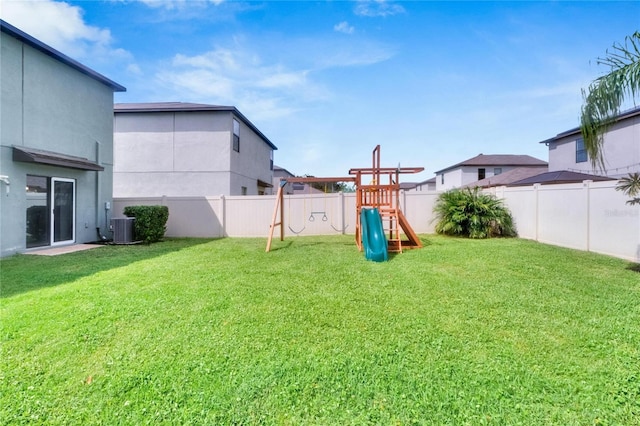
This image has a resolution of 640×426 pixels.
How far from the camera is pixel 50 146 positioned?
25.4ft

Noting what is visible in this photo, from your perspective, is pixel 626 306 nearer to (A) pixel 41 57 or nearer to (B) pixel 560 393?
(B) pixel 560 393

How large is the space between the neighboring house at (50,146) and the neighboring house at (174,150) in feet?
10.0

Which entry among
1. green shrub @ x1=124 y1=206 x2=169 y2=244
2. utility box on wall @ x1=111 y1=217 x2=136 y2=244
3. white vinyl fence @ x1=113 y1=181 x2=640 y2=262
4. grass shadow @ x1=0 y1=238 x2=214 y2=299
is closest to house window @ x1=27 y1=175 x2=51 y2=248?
grass shadow @ x1=0 y1=238 x2=214 y2=299

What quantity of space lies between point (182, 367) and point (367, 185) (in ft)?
21.3

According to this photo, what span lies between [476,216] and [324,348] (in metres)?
8.15

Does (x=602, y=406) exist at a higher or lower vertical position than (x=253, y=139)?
lower

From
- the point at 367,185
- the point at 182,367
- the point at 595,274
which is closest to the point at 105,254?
the point at 182,367

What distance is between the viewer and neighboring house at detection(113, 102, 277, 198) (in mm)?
12703

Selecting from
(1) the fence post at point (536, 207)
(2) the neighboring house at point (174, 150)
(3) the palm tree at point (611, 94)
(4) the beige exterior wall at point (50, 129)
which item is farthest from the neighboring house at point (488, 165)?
(4) the beige exterior wall at point (50, 129)

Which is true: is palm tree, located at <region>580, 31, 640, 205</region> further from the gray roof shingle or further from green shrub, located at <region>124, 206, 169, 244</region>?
the gray roof shingle

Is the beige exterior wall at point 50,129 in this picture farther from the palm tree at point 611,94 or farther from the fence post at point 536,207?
the fence post at point 536,207

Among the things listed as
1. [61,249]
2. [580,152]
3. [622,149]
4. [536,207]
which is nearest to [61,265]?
[61,249]

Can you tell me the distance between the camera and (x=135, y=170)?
42.9 feet

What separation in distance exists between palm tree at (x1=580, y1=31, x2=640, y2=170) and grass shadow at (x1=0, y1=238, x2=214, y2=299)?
8974 millimetres
